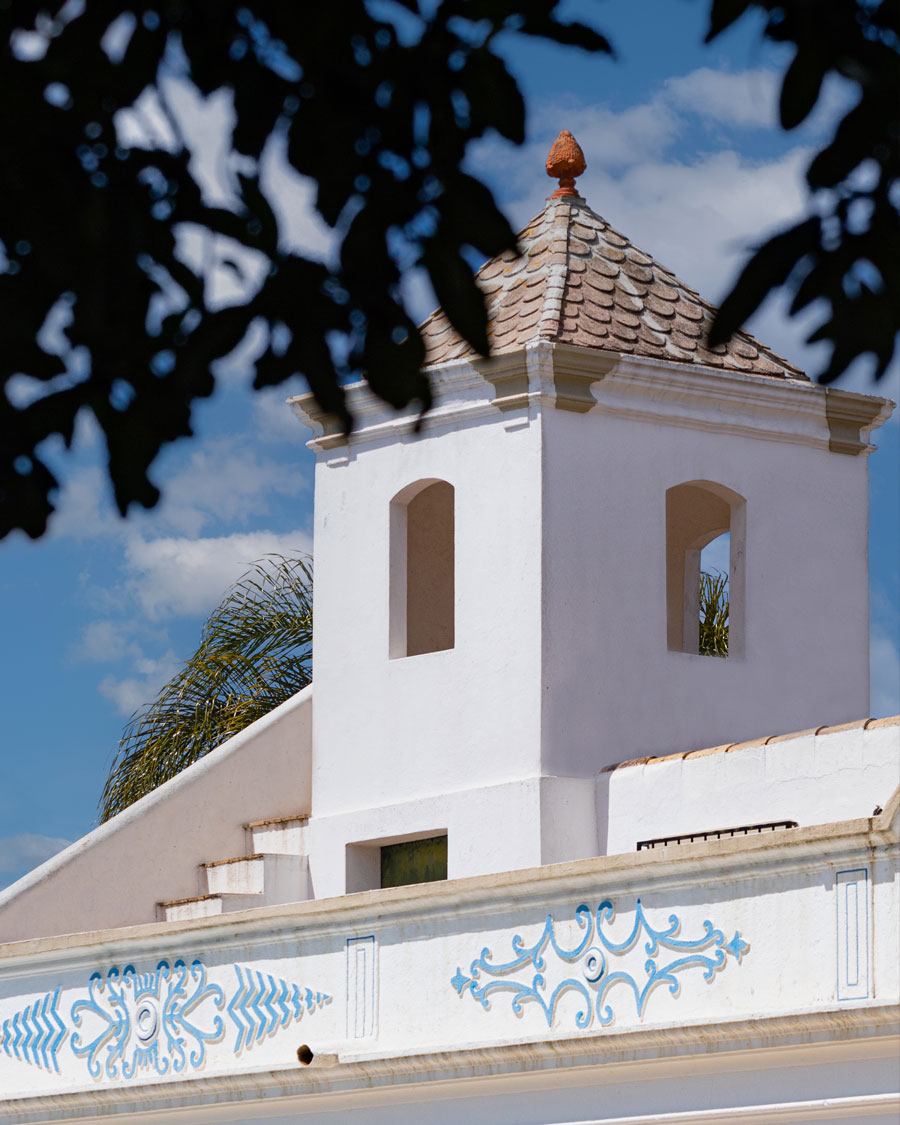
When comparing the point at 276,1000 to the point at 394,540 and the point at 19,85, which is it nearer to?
the point at 394,540

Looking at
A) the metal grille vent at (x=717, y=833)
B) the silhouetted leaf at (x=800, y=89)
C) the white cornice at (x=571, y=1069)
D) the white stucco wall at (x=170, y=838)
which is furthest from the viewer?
the white stucco wall at (x=170, y=838)

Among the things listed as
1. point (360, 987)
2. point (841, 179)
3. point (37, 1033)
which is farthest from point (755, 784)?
point (841, 179)

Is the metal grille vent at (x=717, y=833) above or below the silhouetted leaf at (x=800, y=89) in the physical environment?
below

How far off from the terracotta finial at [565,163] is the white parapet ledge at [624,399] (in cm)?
206

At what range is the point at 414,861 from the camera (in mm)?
16219

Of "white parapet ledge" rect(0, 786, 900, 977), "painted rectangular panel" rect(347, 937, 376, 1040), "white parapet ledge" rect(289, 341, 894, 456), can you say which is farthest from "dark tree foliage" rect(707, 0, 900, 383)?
"white parapet ledge" rect(289, 341, 894, 456)

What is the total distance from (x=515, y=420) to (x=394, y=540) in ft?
4.90

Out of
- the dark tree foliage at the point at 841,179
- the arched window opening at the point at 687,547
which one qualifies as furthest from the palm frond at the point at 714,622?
the dark tree foliage at the point at 841,179

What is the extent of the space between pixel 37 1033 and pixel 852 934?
20.0 ft

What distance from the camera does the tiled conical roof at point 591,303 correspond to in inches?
634

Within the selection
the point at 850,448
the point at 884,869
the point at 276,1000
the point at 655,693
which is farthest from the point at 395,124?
the point at 850,448

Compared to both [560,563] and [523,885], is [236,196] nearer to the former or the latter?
[523,885]

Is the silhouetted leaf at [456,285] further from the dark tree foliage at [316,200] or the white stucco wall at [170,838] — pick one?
the white stucco wall at [170,838]

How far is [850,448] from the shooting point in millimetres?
17172
